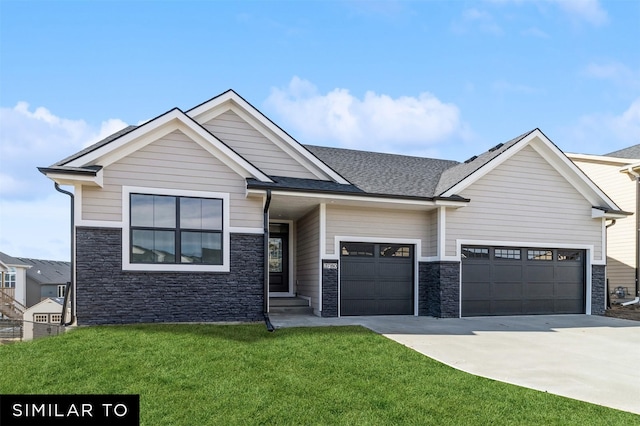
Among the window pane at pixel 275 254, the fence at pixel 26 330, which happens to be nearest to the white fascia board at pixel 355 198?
the window pane at pixel 275 254

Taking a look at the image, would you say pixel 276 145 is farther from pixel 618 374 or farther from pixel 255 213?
pixel 618 374

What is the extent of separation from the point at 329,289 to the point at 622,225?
14796 mm

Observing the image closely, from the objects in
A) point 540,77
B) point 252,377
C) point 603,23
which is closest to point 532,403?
point 252,377

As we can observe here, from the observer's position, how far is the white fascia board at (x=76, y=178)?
28.4 feet

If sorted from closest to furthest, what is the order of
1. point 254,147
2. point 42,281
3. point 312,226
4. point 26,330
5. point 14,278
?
point 254,147, point 312,226, point 26,330, point 14,278, point 42,281

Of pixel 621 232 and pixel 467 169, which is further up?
pixel 467 169

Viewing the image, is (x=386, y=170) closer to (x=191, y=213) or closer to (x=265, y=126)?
(x=265, y=126)

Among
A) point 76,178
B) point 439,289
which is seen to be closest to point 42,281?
point 76,178

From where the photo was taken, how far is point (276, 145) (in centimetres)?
1166

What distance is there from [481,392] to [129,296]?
24.8 ft

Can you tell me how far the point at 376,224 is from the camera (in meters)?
12.2

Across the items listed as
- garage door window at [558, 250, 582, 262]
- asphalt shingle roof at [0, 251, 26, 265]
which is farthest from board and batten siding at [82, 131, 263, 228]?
asphalt shingle roof at [0, 251, 26, 265]

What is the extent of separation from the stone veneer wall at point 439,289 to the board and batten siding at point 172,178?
5.46m

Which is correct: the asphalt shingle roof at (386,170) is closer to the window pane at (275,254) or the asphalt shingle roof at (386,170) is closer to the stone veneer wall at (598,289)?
the window pane at (275,254)
